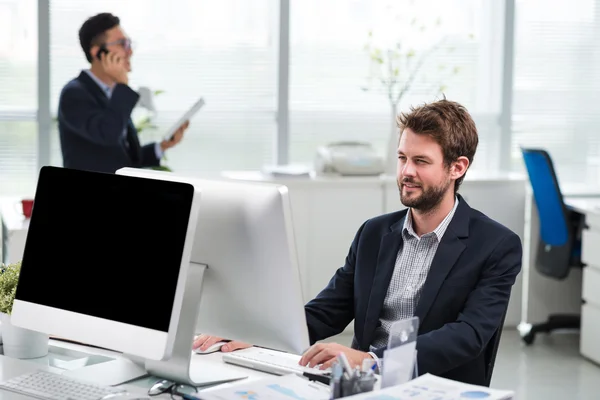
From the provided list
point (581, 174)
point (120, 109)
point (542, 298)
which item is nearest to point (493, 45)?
point (581, 174)

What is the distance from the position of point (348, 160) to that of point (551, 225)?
1161 millimetres

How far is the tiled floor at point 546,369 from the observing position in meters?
4.38

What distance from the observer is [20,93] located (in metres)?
5.33

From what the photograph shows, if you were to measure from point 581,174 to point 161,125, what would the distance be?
104 inches

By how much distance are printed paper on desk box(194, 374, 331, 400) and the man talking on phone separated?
230 cm

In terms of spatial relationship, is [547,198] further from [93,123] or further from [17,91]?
[17,91]

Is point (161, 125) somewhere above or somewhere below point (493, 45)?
below

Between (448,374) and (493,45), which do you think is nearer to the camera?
(448,374)

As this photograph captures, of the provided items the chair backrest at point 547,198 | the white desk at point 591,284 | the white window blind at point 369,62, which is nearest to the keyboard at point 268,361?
the white desk at point 591,284

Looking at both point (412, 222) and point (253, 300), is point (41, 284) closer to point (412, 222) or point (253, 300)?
point (253, 300)

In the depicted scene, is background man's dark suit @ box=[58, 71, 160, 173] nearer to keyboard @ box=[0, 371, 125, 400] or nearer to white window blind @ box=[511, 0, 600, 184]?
keyboard @ box=[0, 371, 125, 400]

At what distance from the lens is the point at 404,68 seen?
570 centimetres

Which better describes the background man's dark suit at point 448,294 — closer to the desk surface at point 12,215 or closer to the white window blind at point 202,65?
the desk surface at point 12,215

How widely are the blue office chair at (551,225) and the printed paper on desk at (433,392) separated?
10.8 ft
